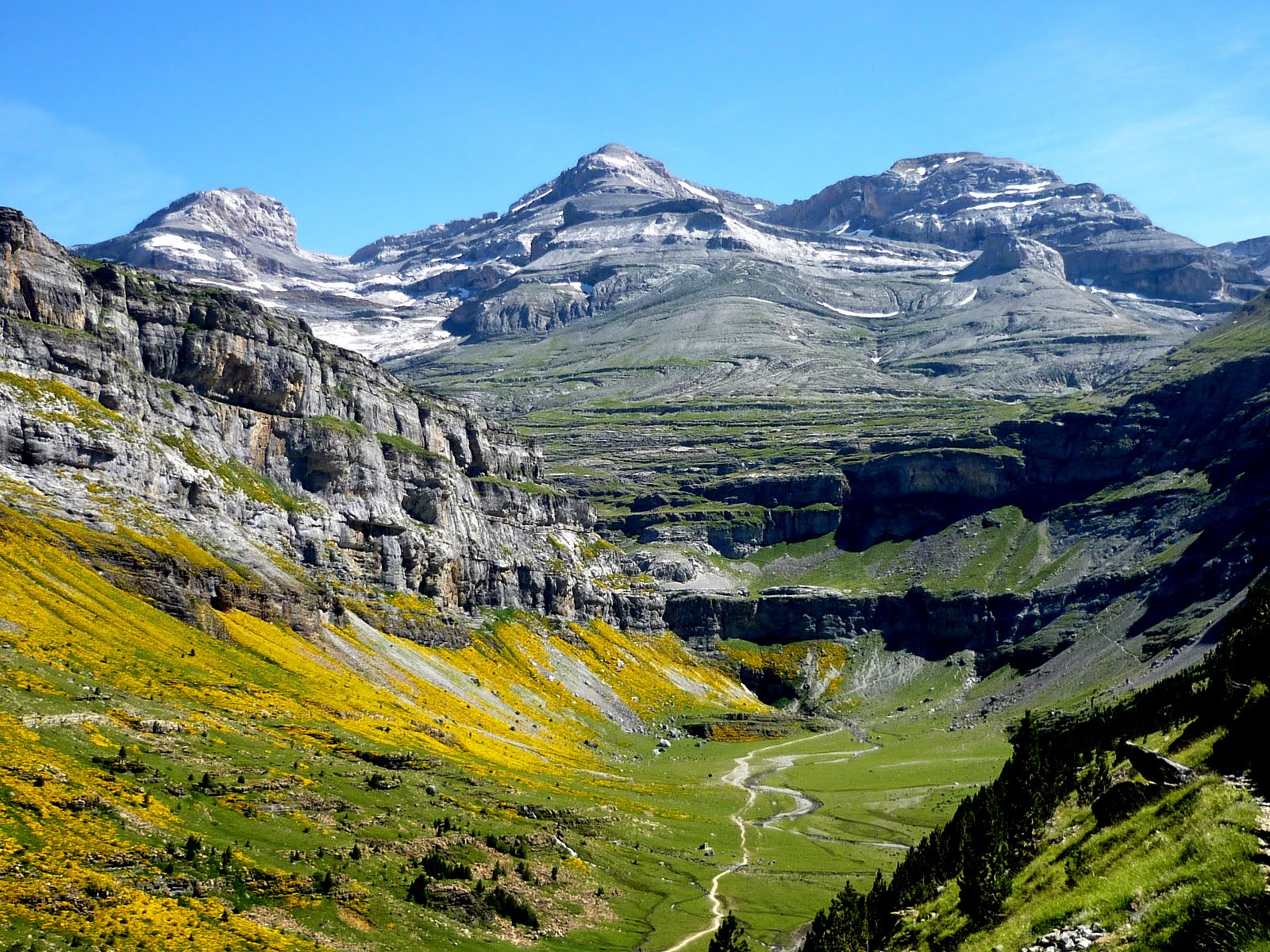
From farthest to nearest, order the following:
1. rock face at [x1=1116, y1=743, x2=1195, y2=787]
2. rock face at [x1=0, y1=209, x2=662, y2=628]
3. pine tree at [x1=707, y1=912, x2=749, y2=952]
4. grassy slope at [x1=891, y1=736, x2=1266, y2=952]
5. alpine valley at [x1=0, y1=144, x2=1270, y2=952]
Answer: rock face at [x1=0, y1=209, x2=662, y2=628] → pine tree at [x1=707, y1=912, x2=749, y2=952] → alpine valley at [x1=0, y1=144, x2=1270, y2=952] → rock face at [x1=1116, y1=743, x2=1195, y2=787] → grassy slope at [x1=891, y1=736, x2=1266, y2=952]

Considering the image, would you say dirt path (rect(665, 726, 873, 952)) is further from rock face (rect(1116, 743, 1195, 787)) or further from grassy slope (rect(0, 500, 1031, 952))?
rock face (rect(1116, 743, 1195, 787))

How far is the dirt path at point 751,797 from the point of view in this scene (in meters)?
74.9

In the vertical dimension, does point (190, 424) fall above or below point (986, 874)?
above

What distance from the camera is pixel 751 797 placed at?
13462 cm

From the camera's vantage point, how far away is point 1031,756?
1998 inches

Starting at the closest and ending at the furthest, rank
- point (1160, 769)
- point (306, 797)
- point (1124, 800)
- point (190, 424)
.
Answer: point (1160, 769) → point (1124, 800) → point (306, 797) → point (190, 424)

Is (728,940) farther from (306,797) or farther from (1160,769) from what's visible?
(306,797)

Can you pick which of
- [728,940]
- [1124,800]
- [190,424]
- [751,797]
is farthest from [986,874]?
[190,424]

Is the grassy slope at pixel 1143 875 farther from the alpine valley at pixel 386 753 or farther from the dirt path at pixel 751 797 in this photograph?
the dirt path at pixel 751 797

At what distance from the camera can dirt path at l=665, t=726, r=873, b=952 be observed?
7493cm

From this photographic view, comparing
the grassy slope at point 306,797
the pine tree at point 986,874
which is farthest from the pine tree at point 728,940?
the grassy slope at point 306,797

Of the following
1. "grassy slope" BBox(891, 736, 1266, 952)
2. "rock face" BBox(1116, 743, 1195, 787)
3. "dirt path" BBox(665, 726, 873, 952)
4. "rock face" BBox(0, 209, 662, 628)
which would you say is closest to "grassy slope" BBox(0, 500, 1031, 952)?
"dirt path" BBox(665, 726, 873, 952)

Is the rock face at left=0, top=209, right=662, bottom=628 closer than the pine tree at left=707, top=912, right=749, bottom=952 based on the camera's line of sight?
No

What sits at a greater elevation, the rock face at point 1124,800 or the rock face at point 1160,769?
the rock face at point 1160,769
